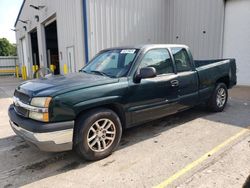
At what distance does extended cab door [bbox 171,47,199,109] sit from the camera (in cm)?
461

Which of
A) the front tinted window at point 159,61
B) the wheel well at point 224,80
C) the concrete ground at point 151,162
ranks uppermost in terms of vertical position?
the front tinted window at point 159,61

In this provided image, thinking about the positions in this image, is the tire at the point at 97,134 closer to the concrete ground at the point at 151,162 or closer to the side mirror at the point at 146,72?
the concrete ground at the point at 151,162

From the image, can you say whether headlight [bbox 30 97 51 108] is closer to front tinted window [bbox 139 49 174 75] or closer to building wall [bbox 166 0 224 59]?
front tinted window [bbox 139 49 174 75]

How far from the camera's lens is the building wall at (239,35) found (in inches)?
397

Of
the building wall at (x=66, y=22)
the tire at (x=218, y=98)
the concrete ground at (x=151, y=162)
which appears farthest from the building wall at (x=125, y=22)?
the concrete ground at (x=151, y=162)

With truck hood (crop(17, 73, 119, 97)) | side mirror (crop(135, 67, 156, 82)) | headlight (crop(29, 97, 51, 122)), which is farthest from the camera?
side mirror (crop(135, 67, 156, 82))

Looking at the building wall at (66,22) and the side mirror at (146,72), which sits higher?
the building wall at (66,22)

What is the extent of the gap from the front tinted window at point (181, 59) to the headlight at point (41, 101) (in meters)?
2.72

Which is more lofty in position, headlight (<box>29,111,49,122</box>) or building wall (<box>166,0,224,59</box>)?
building wall (<box>166,0,224,59</box>)

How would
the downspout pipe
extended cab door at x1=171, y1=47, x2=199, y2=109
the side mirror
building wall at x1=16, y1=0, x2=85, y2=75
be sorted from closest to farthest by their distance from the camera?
the side mirror → extended cab door at x1=171, y1=47, x2=199, y2=109 → the downspout pipe → building wall at x1=16, y1=0, x2=85, y2=75

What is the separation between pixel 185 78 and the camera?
4664 millimetres

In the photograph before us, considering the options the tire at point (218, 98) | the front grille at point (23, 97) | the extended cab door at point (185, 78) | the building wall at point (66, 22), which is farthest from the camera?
the building wall at point (66, 22)

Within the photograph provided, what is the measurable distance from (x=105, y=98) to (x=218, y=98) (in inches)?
137

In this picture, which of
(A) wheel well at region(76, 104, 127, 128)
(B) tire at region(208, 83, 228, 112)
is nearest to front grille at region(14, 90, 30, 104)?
(A) wheel well at region(76, 104, 127, 128)
